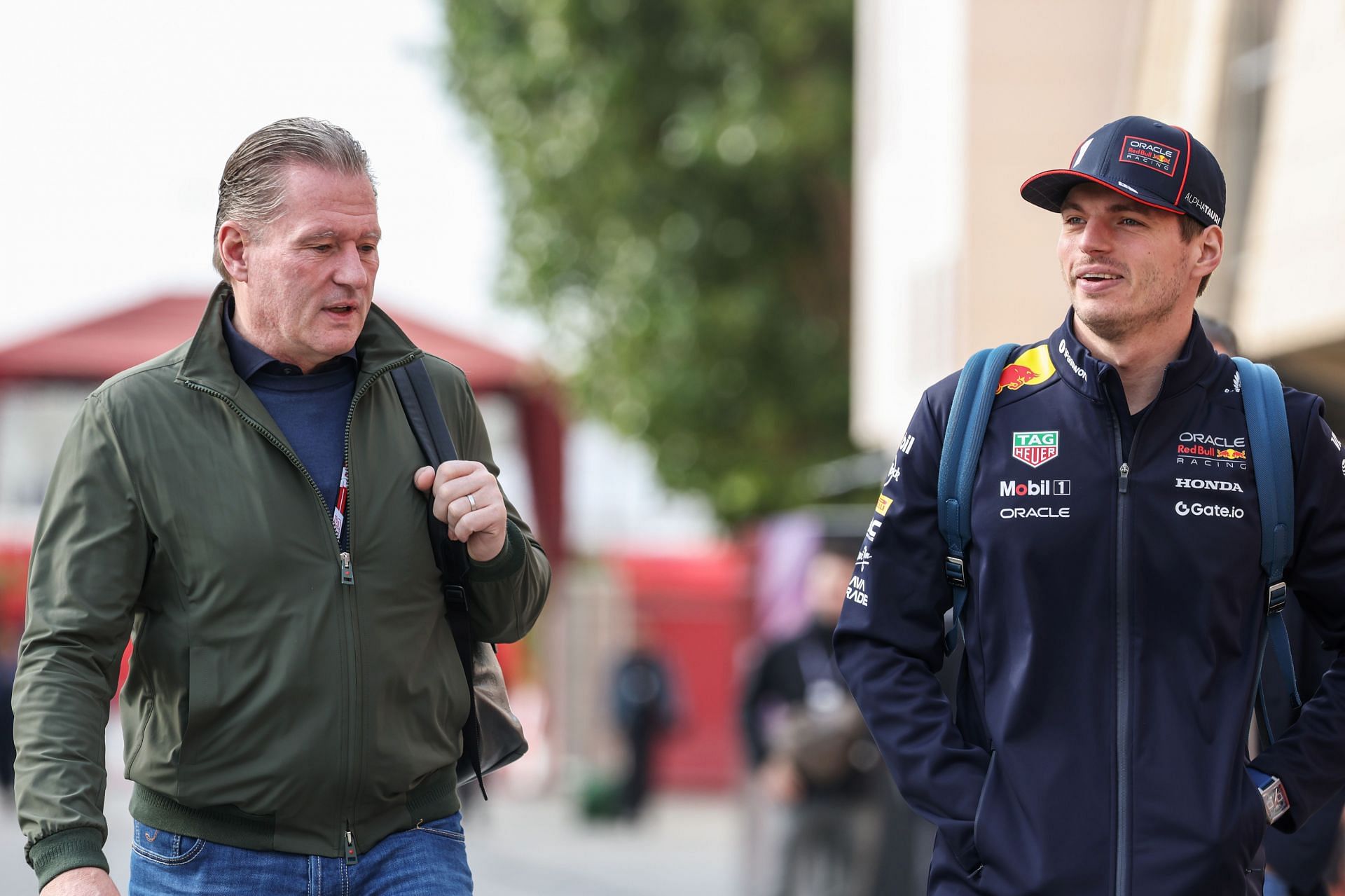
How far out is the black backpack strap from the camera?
342cm

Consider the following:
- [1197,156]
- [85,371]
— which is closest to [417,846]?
[1197,156]

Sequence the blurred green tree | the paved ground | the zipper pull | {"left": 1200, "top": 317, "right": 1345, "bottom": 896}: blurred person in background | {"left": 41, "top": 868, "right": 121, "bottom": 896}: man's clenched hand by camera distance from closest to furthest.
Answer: {"left": 41, "top": 868, "right": 121, "bottom": 896}: man's clenched hand
the zipper pull
{"left": 1200, "top": 317, "right": 1345, "bottom": 896}: blurred person in background
the paved ground
the blurred green tree

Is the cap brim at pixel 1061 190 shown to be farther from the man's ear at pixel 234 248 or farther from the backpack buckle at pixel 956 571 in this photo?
the man's ear at pixel 234 248

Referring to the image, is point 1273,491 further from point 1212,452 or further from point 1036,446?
point 1036,446

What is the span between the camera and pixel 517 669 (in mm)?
29984

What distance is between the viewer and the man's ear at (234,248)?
343 centimetres

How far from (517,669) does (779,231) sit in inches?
418

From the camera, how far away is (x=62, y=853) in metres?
3.04

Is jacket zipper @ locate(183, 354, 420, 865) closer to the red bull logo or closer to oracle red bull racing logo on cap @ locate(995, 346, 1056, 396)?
oracle red bull racing logo on cap @ locate(995, 346, 1056, 396)

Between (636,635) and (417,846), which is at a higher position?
(417,846)

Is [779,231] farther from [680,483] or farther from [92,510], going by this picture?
[92,510]

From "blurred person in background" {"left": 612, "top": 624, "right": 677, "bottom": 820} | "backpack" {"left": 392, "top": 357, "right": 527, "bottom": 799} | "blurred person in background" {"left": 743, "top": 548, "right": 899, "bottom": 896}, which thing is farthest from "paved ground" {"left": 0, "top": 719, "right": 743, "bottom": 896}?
"backpack" {"left": 392, "top": 357, "right": 527, "bottom": 799}

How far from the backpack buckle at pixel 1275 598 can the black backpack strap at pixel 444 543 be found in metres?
1.41

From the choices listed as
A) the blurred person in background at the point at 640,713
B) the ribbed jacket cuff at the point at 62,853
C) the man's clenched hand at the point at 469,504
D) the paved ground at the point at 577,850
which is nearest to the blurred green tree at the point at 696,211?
the blurred person in background at the point at 640,713
